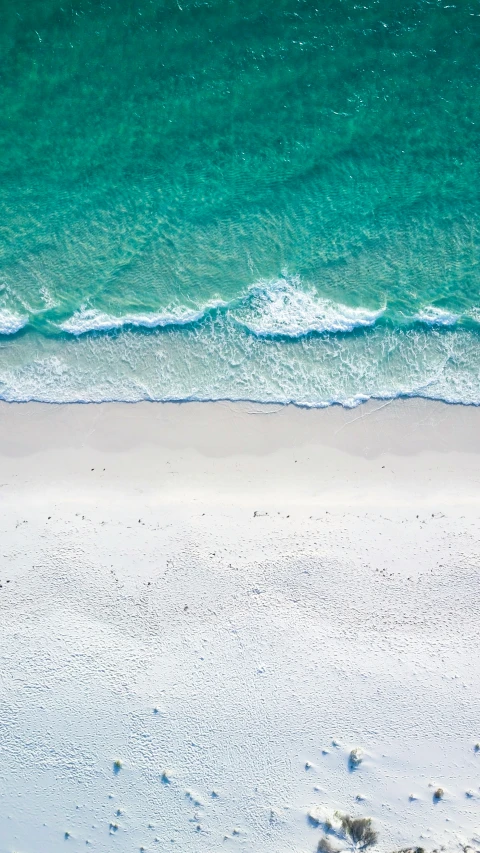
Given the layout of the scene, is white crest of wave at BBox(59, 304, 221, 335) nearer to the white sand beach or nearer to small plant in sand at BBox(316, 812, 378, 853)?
the white sand beach

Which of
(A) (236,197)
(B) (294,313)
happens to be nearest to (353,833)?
(B) (294,313)

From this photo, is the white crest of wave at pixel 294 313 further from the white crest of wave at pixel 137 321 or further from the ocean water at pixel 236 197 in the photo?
the white crest of wave at pixel 137 321

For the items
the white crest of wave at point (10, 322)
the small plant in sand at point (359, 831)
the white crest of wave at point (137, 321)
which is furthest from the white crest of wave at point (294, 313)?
the small plant in sand at point (359, 831)

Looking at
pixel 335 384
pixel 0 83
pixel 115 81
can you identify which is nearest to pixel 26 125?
pixel 0 83

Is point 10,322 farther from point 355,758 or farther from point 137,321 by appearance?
point 355,758

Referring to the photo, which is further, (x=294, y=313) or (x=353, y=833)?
(x=294, y=313)

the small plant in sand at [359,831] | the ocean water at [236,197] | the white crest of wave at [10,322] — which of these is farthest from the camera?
the white crest of wave at [10,322]

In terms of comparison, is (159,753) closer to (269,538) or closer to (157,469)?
(269,538)
